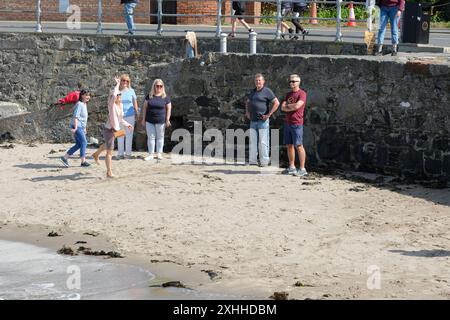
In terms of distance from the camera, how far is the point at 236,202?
16.2 metres

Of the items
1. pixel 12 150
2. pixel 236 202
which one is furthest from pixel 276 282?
pixel 12 150

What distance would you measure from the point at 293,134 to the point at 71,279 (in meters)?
6.14

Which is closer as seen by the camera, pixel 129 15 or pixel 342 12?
pixel 129 15

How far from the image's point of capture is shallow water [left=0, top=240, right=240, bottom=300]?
1184 cm

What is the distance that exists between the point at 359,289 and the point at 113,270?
2.86 meters

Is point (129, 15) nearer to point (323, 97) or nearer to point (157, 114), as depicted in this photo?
point (157, 114)

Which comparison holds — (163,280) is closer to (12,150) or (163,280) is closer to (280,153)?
(280,153)

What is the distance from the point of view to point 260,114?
1838 centimetres

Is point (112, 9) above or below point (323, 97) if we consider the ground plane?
above

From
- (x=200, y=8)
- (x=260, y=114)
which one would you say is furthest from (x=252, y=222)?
(x=200, y=8)

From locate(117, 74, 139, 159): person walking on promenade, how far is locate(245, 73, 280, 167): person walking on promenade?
207 centimetres

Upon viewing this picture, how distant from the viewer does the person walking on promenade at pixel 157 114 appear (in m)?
19.1

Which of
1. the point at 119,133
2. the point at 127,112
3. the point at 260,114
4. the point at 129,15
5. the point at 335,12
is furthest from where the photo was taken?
the point at 335,12

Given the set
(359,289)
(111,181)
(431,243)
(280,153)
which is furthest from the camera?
(280,153)
